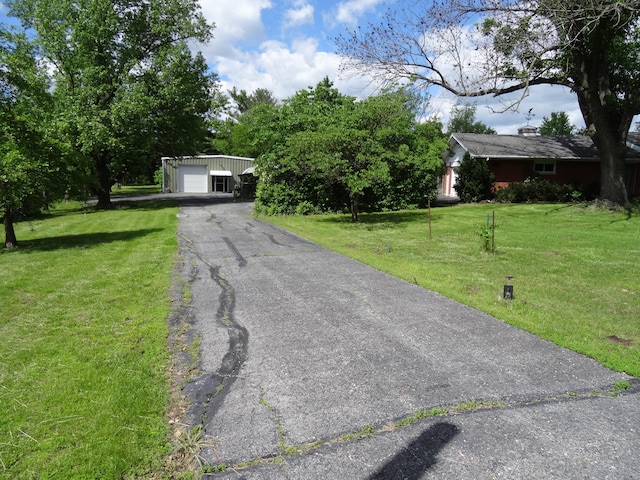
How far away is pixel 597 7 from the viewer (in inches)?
453

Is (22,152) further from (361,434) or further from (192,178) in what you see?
(192,178)

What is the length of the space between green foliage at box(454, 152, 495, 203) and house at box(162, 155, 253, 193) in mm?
22535

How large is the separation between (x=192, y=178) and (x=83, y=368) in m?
39.0

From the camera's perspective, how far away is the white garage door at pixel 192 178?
4078 cm

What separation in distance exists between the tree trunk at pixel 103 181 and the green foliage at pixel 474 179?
2065cm

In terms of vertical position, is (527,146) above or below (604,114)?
below

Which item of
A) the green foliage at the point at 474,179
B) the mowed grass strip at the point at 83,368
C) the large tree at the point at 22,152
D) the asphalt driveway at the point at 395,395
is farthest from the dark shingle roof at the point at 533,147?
the mowed grass strip at the point at 83,368

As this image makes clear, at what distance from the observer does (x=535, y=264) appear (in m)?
8.77

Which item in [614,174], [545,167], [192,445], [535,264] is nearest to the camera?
[192,445]

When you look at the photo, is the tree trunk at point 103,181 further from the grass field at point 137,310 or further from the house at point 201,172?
the house at point 201,172

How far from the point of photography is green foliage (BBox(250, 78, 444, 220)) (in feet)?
49.2

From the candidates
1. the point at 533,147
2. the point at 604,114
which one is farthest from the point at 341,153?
the point at 533,147

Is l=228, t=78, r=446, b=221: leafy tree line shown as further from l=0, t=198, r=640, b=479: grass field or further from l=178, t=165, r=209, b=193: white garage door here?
l=178, t=165, r=209, b=193: white garage door

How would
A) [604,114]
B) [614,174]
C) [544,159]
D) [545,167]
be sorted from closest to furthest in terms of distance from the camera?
1. [604,114]
2. [614,174]
3. [544,159]
4. [545,167]
